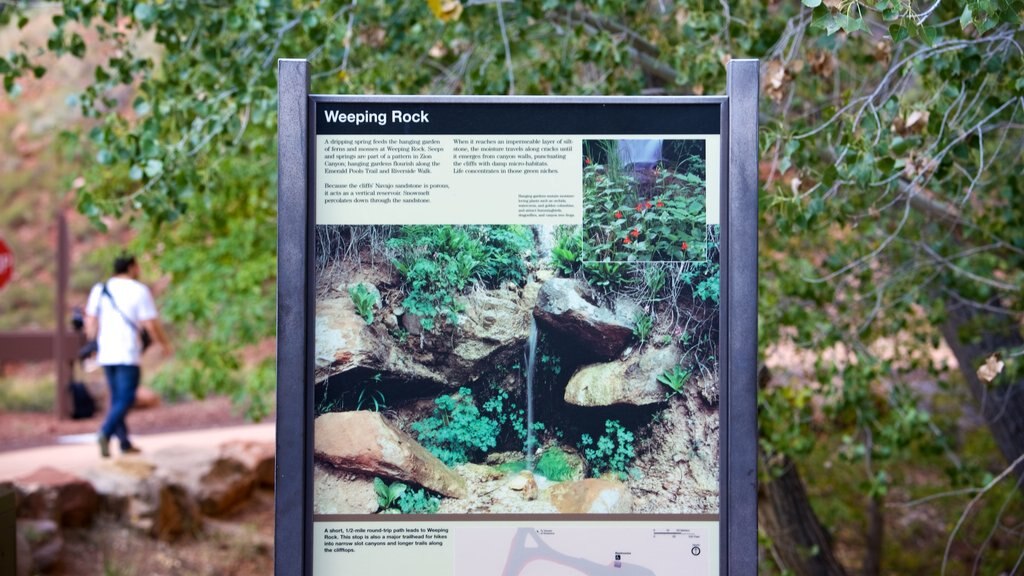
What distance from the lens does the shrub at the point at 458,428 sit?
2738 mm

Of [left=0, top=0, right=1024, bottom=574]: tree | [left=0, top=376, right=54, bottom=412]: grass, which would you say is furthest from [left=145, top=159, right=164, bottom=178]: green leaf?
[left=0, top=376, right=54, bottom=412]: grass

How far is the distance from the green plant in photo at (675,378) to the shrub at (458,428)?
457 millimetres

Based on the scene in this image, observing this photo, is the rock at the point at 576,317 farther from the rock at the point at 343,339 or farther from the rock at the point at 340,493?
the rock at the point at 340,493

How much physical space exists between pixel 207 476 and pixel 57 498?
2.13m

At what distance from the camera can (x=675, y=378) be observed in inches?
108

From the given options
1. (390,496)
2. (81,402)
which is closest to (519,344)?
(390,496)

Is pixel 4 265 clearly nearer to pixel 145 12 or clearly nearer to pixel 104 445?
pixel 104 445

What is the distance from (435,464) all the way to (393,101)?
94 centimetres

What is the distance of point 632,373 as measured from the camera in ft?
9.02

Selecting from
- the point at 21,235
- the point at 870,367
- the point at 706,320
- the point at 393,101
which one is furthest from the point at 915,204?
the point at 21,235

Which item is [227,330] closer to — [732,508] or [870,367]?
[870,367]

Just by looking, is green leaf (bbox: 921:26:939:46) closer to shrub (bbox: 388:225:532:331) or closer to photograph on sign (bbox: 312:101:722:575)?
photograph on sign (bbox: 312:101:722:575)

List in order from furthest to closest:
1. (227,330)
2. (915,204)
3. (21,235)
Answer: (21,235), (227,330), (915,204)

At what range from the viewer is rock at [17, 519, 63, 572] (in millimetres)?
6602
